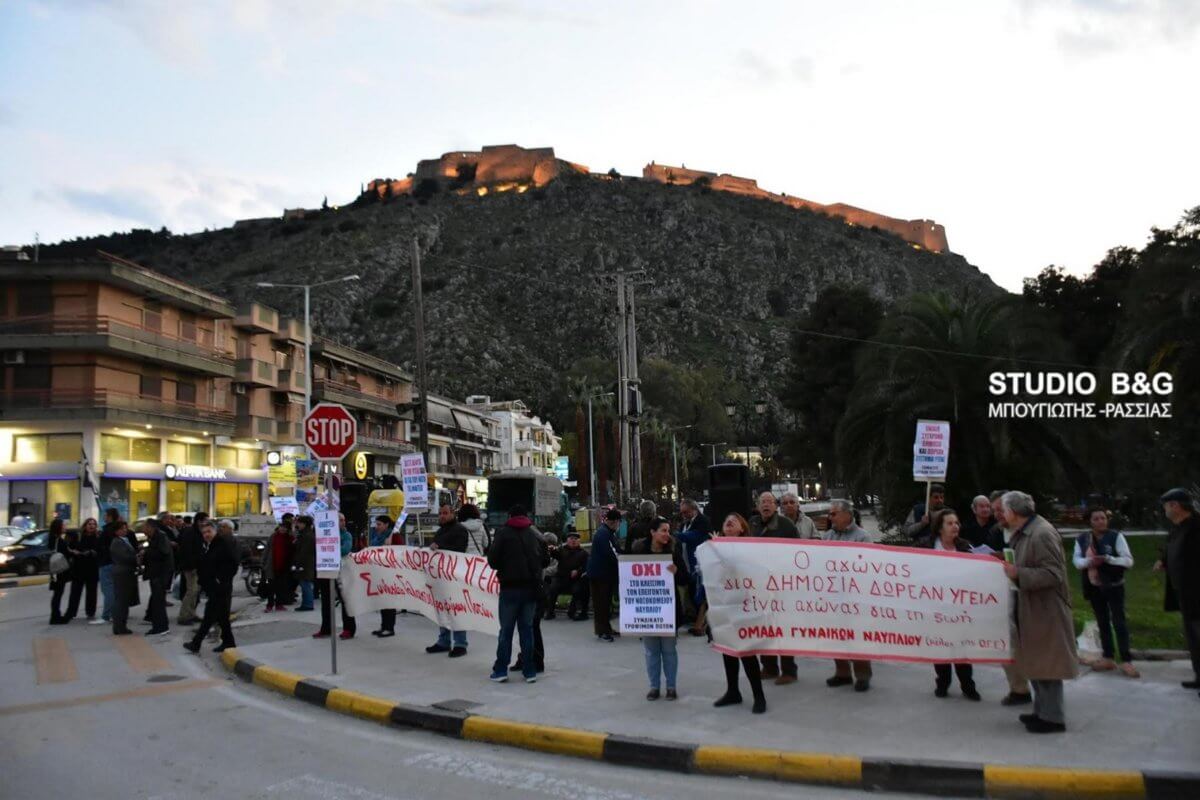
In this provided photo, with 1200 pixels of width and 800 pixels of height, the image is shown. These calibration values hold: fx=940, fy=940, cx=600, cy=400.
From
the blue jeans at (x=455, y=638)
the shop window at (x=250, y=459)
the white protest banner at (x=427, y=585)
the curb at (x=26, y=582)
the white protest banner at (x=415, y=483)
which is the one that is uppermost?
the shop window at (x=250, y=459)

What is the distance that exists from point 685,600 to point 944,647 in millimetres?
5961

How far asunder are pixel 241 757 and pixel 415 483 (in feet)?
41.7

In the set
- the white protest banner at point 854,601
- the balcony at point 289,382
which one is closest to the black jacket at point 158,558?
the white protest banner at point 854,601

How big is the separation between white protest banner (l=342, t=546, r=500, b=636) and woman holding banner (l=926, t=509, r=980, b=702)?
15.4ft

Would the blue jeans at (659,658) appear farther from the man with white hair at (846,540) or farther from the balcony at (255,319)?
the balcony at (255,319)

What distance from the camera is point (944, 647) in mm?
8344

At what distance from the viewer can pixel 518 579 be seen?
988 cm

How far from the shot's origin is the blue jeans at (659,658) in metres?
8.90

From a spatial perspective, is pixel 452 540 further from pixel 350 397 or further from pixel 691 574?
pixel 350 397

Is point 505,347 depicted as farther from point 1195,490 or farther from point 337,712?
point 337,712

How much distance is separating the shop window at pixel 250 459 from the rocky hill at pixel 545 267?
4693 centimetres

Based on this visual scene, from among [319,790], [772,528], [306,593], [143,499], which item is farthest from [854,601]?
[143,499]

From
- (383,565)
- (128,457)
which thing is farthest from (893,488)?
(128,457)

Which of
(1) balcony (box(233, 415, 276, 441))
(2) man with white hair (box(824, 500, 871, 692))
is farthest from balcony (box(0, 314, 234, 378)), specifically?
(2) man with white hair (box(824, 500, 871, 692))
